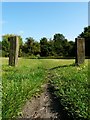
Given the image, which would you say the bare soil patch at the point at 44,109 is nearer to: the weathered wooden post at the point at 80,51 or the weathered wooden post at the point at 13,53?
the weathered wooden post at the point at 13,53

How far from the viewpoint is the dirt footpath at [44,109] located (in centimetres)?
588

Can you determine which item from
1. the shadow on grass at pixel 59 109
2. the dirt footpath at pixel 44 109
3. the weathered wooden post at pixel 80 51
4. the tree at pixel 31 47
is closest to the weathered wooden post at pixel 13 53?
the weathered wooden post at pixel 80 51

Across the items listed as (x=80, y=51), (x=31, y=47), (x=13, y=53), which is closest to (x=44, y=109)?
(x=13, y=53)

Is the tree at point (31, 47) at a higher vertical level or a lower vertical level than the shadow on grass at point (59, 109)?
higher

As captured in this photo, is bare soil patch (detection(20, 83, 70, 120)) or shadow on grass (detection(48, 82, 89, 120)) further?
bare soil patch (detection(20, 83, 70, 120))

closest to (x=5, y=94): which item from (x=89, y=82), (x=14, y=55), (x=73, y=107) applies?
(x=73, y=107)

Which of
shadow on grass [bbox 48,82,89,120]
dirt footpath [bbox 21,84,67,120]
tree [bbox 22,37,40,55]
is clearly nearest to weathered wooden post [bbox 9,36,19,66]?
shadow on grass [bbox 48,82,89,120]

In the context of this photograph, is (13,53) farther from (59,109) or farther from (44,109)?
(59,109)

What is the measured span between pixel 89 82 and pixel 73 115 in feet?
11.9

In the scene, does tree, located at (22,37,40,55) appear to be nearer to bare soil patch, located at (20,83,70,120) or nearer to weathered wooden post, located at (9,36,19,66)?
weathered wooden post, located at (9,36,19,66)

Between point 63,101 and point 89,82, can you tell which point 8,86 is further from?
point 89,82

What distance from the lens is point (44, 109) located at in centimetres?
638

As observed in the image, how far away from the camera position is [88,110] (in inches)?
226

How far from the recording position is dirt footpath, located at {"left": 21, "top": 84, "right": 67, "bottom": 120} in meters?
5.88
